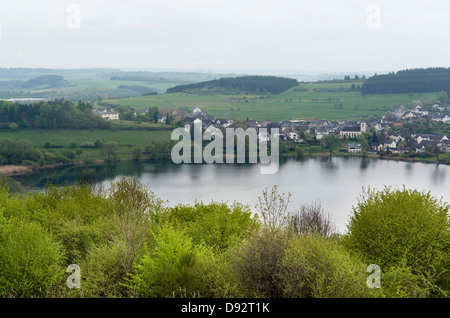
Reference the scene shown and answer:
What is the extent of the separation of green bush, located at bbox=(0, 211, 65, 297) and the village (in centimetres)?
3386

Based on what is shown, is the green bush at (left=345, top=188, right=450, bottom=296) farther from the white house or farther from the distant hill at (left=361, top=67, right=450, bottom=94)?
the distant hill at (left=361, top=67, right=450, bottom=94)

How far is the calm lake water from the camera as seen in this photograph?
22609 millimetres

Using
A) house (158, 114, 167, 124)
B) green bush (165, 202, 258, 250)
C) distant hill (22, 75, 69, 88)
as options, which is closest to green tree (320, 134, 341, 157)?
house (158, 114, 167, 124)

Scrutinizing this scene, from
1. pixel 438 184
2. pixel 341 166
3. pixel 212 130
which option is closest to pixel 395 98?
pixel 212 130

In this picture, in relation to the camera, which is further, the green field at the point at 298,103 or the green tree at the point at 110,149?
the green field at the point at 298,103

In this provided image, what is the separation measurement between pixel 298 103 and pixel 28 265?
189 feet

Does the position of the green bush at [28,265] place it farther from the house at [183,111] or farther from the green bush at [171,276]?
the house at [183,111]

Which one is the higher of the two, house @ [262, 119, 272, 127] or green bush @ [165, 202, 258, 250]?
green bush @ [165, 202, 258, 250]

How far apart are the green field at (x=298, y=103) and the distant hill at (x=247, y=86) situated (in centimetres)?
218

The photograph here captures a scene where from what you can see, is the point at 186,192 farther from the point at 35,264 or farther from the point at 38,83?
the point at 38,83

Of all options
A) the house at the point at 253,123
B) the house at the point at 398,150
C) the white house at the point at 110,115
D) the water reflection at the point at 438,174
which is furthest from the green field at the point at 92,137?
the water reflection at the point at 438,174

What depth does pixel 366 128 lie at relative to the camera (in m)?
47.0

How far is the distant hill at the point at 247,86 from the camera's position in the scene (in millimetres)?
74250
